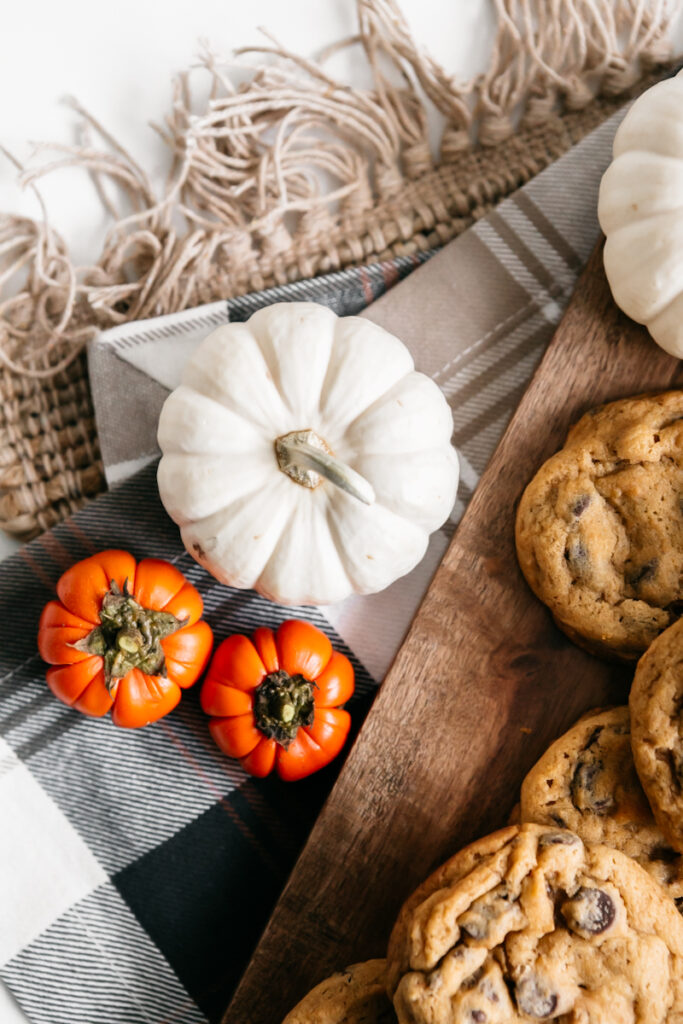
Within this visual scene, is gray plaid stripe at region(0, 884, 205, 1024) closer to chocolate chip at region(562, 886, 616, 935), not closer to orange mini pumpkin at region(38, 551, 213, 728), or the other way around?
orange mini pumpkin at region(38, 551, 213, 728)

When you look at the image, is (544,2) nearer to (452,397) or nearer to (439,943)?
(452,397)

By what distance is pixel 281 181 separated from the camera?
Answer: 1.67 metres

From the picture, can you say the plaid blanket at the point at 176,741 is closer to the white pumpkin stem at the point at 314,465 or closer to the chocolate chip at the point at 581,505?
the chocolate chip at the point at 581,505

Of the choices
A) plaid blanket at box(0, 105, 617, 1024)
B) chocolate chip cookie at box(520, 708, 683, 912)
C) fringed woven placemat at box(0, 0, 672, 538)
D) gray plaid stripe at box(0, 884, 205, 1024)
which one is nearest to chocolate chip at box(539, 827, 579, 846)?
chocolate chip cookie at box(520, 708, 683, 912)

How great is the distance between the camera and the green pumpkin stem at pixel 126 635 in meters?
1.38

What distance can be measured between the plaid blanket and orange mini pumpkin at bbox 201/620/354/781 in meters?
0.12

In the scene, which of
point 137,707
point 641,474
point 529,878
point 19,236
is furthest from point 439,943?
point 19,236

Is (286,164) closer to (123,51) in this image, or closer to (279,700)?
(123,51)

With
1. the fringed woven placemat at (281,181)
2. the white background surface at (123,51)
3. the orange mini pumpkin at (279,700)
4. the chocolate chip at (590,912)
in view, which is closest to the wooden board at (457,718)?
the orange mini pumpkin at (279,700)

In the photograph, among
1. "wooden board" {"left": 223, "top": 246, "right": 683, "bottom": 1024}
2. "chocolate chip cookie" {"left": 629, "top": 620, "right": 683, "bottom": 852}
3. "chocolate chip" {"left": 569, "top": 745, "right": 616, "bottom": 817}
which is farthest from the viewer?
"wooden board" {"left": 223, "top": 246, "right": 683, "bottom": 1024}

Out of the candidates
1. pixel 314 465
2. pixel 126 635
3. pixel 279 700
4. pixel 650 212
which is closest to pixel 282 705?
pixel 279 700

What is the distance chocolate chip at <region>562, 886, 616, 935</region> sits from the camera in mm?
1154

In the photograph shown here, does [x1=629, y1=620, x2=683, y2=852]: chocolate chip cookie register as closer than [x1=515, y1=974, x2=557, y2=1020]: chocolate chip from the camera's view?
No

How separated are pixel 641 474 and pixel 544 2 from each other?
3.31 feet
